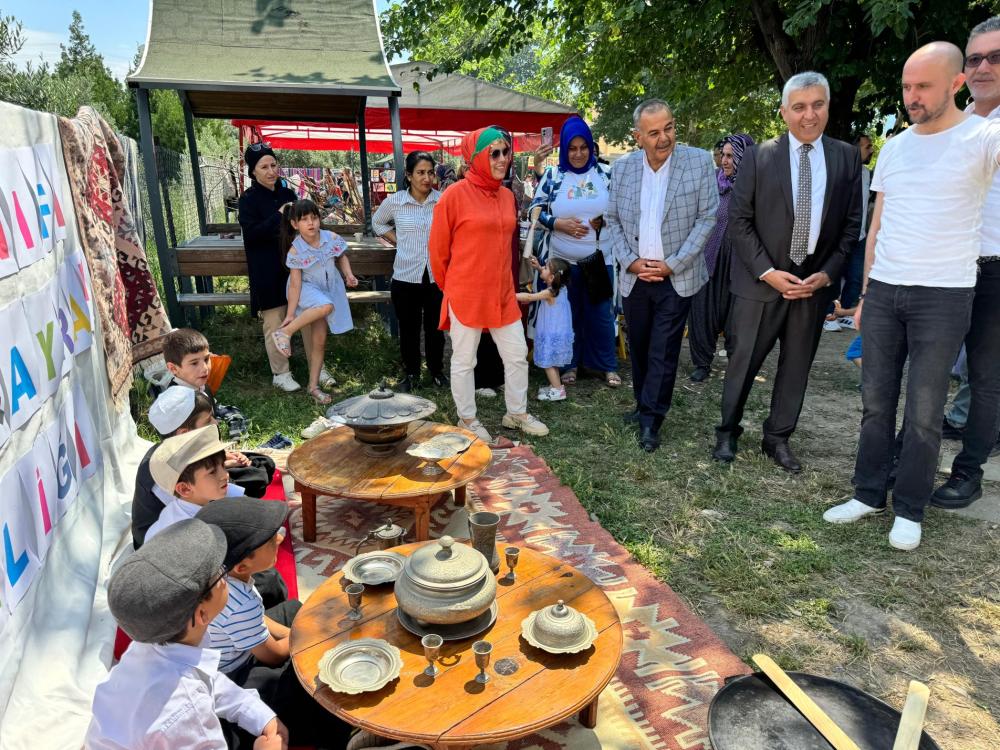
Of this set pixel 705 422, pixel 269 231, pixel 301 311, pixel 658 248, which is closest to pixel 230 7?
pixel 269 231

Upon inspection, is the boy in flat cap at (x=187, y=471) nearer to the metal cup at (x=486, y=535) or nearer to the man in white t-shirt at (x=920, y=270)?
the metal cup at (x=486, y=535)

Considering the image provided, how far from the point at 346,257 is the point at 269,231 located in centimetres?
69

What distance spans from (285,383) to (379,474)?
2836mm

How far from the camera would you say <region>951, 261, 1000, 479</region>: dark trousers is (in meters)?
3.36

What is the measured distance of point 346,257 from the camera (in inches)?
235

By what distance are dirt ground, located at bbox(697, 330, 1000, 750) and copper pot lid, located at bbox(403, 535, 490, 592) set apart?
1347mm

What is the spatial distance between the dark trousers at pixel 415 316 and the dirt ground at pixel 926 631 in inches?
142

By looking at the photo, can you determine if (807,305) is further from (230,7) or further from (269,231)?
(230,7)

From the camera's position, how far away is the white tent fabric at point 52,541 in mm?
2107

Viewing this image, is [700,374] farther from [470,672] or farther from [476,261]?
[470,672]

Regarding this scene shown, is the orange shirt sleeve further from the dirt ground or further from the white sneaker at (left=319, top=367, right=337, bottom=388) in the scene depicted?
the dirt ground

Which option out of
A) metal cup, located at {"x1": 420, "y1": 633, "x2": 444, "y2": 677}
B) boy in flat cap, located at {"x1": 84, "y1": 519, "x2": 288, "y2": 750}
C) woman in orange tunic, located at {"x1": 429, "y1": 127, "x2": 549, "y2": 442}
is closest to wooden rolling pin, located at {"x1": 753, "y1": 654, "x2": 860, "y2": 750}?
metal cup, located at {"x1": 420, "y1": 633, "x2": 444, "y2": 677}

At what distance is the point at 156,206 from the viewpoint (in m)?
5.92

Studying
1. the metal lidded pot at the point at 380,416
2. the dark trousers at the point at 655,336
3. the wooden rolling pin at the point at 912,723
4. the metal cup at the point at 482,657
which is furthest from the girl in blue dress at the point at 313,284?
the wooden rolling pin at the point at 912,723
